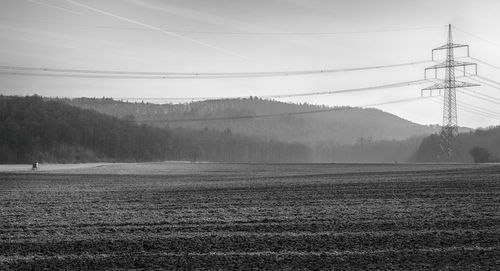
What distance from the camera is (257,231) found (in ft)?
58.0

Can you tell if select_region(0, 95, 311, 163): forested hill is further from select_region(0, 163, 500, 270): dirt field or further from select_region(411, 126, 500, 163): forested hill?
select_region(0, 163, 500, 270): dirt field

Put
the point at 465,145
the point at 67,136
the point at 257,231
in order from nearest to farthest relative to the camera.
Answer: the point at 257,231 → the point at 67,136 → the point at 465,145

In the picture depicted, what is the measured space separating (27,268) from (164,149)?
149 metres

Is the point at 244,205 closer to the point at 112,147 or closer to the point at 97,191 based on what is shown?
the point at 97,191

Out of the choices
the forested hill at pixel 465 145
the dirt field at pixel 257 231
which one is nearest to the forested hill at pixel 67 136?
the forested hill at pixel 465 145

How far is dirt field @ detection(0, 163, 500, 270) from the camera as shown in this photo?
13.1 metres

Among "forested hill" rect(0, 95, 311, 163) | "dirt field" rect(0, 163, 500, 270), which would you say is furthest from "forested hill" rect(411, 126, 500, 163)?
"dirt field" rect(0, 163, 500, 270)

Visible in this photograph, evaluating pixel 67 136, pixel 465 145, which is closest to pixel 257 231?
pixel 67 136

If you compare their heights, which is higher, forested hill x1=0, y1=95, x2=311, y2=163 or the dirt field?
forested hill x1=0, y1=95, x2=311, y2=163

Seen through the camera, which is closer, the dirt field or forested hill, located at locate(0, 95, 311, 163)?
the dirt field

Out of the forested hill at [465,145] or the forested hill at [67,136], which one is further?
the forested hill at [465,145]

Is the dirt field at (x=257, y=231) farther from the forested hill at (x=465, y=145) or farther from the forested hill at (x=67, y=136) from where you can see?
the forested hill at (x=465, y=145)

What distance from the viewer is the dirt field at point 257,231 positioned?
13.1 m

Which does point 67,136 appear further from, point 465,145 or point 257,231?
point 257,231
